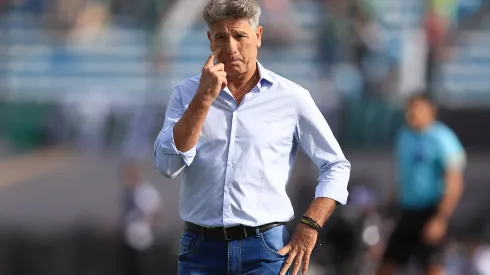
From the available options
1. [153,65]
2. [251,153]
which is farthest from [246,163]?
[153,65]

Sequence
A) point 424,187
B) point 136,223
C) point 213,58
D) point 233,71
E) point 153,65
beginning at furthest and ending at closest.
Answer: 1. point 153,65
2. point 136,223
3. point 424,187
4. point 233,71
5. point 213,58

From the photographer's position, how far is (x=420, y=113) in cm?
902

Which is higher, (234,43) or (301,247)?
(234,43)

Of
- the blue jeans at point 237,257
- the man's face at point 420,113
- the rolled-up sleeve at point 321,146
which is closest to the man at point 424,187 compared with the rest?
the man's face at point 420,113

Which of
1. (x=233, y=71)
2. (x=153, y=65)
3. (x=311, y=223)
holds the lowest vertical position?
(x=153, y=65)

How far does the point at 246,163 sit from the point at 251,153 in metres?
0.04

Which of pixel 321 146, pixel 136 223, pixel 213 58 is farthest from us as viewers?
pixel 136 223

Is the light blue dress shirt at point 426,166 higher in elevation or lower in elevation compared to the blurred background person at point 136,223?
higher

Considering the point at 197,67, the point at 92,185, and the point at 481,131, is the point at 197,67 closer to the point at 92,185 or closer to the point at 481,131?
the point at 92,185

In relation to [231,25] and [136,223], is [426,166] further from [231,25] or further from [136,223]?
[231,25]

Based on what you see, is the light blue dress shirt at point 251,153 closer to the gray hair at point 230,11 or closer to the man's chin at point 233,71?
the man's chin at point 233,71

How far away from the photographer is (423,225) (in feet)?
29.9

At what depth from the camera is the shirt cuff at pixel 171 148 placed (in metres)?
3.83

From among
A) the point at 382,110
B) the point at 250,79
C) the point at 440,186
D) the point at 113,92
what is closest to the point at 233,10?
the point at 250,79
